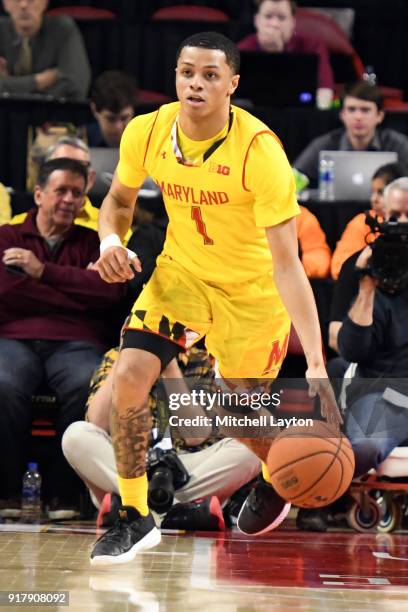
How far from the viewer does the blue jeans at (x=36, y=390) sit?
5.70 meters

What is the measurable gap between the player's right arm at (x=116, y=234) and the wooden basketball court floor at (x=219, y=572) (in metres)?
1.04

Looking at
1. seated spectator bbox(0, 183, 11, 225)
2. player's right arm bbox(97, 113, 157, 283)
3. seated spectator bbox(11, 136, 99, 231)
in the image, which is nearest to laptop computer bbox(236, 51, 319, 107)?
seated spectator bbox(11, 136, 99, 231)

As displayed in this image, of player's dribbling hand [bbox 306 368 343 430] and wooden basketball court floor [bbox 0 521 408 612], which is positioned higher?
player's dribbling hand [bbox 306 368 343 430]

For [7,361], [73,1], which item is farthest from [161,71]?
[7,361]

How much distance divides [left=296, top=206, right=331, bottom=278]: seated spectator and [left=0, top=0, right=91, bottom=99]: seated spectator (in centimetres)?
231

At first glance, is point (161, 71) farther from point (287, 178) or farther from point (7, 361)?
point (287, 178)

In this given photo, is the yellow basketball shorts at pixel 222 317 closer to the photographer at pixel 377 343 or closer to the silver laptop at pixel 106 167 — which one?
the photographer at pixel 377 343

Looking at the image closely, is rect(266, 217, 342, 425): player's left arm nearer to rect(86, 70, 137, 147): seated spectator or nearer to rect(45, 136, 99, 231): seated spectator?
rect(45, 136, 99, 231): seated spectator

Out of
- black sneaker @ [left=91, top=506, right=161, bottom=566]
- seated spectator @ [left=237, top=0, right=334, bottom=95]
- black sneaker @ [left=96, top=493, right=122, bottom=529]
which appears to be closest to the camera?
black sneaker @ [left=91, top=506, right=161, bottom=566]

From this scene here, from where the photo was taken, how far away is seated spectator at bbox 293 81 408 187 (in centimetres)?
717

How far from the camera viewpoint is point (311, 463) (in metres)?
4.23

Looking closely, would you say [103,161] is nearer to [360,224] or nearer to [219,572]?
[360,224]

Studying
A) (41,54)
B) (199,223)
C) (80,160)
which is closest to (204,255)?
(199,223)

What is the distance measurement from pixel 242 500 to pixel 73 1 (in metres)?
4.95
